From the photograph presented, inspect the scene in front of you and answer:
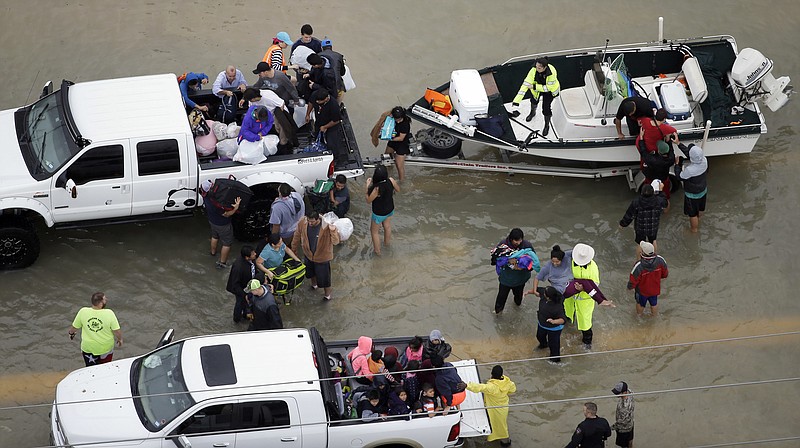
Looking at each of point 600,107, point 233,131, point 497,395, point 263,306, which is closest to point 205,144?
point 233,131

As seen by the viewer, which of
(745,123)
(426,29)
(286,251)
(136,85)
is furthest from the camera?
(426,29)

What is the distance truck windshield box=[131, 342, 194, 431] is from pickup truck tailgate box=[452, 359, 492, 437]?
10.4 ft

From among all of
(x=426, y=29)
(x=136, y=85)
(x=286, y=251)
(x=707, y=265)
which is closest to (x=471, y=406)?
(x=286, y=251)

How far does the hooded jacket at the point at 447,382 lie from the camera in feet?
37.9

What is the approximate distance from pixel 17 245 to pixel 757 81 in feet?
36.5

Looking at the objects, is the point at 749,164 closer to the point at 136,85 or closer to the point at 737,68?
the point at 737,68

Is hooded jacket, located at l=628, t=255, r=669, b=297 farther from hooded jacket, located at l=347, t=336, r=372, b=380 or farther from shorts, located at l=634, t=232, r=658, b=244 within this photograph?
hooded jacket, located at l=347, t=336, r=372, b=380

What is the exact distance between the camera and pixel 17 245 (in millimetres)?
13859

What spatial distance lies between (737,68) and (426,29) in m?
5.65

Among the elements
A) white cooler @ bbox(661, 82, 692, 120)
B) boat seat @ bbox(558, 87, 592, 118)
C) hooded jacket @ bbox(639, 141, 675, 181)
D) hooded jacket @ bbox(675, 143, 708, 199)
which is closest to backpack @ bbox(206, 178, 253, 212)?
boat seat @ bbox(558, 87, 592, 118)

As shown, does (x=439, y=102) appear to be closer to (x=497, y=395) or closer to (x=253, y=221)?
(x=253, y=221)

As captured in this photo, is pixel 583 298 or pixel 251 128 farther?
pixel 251 128

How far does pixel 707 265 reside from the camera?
1490 centimetres

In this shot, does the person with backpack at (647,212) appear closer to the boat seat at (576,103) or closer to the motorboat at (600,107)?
the motorboat at (600,107)
